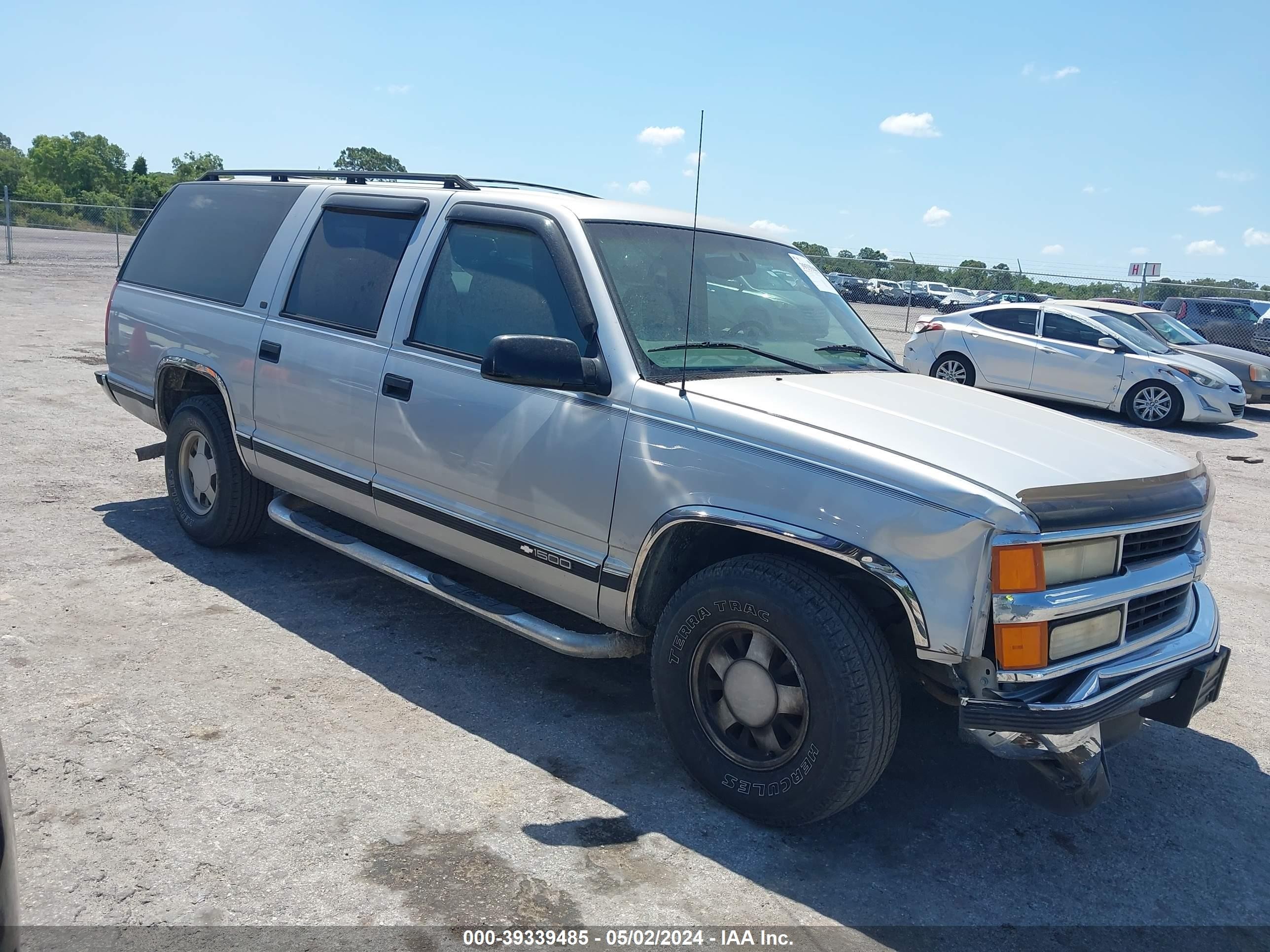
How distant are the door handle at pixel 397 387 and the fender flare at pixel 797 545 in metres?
1.38

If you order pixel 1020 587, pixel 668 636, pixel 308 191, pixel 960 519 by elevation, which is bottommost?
pixel 668 636

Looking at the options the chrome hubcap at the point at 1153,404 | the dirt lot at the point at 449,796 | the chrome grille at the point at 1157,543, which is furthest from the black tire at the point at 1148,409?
the chrome grille at the point at 1157,543

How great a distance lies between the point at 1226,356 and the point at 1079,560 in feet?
48.6

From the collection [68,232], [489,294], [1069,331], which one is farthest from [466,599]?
[68,232]

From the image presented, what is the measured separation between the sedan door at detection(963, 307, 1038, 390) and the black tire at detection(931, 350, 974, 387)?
0.16m

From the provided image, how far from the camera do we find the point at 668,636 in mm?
3525

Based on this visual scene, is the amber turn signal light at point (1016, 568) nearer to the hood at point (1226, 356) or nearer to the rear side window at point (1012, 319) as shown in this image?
the rear side window at point (1012, 319)

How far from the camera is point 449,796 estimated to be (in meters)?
3.45

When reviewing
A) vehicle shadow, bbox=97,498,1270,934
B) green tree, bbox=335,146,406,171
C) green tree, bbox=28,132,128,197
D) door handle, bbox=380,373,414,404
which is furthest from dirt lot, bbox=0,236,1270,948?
green tree, bbox=28,132,128,197

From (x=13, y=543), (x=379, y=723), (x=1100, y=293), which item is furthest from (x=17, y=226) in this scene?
(x=379, y=723)

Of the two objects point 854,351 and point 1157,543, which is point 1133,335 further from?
point 1157,543

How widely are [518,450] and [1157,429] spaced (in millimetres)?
11959

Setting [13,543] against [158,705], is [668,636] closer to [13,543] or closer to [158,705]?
[158,705]

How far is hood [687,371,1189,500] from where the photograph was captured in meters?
3.13
